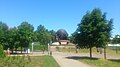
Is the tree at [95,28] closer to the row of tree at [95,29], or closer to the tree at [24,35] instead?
the row of tree at [95,29]

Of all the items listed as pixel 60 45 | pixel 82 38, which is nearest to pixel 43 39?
pixel 60 45

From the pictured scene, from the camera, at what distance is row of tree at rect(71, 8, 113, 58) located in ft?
116

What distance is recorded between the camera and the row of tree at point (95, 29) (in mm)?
35500

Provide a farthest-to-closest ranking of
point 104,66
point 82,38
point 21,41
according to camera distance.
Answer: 1. point 21,41
2. point 82,38
3. point 104,66

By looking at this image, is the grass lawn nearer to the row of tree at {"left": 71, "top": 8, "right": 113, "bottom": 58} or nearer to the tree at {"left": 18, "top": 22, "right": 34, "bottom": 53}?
the row of tree at {"left": 71, "top": 8, "right": 113, "bottom": 58}

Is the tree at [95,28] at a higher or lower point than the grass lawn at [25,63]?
higher

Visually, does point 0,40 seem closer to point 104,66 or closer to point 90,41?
point 90,41

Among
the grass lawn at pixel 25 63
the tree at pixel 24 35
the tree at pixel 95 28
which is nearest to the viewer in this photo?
the grass lawn at pixel 25 63


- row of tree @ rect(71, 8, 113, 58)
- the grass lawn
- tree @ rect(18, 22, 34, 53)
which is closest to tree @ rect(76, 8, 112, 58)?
row of tree @ rect(71, 8, 113, 58)

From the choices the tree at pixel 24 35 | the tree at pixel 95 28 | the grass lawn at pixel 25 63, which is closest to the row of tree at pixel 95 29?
the tree at pixel 95 28

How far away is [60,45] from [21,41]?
2907 cm

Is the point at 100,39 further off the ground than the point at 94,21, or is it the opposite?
the point at 94,21

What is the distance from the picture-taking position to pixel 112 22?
35625 mm

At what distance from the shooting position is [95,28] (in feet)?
117
